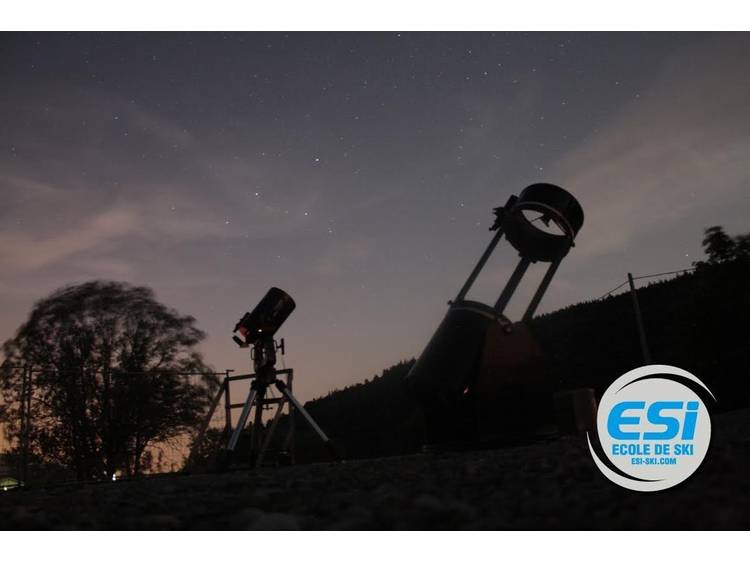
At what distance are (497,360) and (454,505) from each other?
4.11m

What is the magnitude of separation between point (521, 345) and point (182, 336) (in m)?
14.0

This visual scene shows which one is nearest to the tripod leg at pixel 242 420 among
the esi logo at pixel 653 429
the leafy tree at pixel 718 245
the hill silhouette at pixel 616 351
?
the esi logo at pixel 653 429

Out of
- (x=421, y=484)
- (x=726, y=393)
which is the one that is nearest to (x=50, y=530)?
(x=421, y=484)

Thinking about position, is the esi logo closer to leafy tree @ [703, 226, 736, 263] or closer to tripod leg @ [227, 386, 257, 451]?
tripod leg @ [227, 386, 257, 451]

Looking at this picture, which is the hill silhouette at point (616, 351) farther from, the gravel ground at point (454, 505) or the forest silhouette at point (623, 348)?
the gravel ground at point (454, 505)

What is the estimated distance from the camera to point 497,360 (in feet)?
20.3

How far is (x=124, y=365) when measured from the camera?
56.0ft

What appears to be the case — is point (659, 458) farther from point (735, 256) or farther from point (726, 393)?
point (735, 256)

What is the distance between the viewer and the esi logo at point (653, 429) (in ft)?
7.80

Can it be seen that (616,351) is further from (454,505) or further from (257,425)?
(454,505)

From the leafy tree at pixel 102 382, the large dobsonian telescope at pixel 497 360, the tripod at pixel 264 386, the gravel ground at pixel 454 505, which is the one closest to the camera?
the gravel ground at pixel 454 505

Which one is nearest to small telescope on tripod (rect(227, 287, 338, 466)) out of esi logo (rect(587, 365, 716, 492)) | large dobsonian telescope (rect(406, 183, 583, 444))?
large dobsonian telescope (rect(406, 183, 583, 444))

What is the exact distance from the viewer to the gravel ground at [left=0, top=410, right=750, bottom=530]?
1.97m

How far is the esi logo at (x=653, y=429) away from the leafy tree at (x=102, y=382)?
13.9 m
